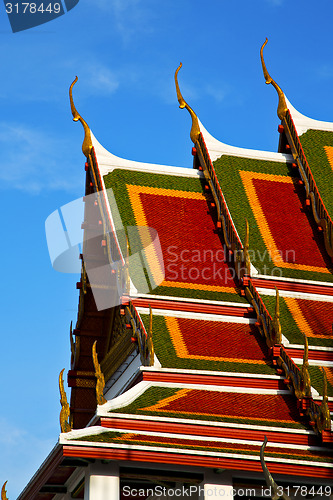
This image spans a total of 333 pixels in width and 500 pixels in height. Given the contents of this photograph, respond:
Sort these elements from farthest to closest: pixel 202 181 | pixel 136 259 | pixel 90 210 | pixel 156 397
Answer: pixel 202 181, pixel 90 210, pixel 136 259, pixel 156 397

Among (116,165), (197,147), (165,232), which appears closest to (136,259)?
(165,232)

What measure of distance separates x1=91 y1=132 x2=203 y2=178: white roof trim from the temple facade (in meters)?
0.03

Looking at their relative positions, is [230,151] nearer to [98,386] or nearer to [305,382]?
[305,382]

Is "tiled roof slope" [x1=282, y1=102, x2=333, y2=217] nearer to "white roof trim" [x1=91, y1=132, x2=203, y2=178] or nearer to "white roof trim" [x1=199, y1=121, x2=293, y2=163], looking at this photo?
"white roof trim" [x1=199, y1=121, x2=293, y2=163]

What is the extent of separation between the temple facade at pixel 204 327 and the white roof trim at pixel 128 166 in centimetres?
3

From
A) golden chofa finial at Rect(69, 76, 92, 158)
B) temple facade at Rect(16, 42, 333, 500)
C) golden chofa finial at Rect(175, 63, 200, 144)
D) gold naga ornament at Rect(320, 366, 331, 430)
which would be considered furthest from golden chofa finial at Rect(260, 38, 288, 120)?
gold naga ornament at Rect(320, 366, 331, 430)

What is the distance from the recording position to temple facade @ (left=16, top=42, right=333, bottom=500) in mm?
14297

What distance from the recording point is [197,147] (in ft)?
72.7

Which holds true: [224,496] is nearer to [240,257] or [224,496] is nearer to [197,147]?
[240,257]

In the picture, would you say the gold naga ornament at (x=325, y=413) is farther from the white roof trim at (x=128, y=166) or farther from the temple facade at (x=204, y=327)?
the white roof trim at (x=128, y=166)

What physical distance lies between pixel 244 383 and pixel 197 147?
7614 millimetres

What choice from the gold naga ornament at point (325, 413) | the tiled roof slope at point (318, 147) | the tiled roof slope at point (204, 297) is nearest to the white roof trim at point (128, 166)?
the tiled roof slope at point (204, 297)

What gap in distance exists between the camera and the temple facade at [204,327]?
14297 millimetres

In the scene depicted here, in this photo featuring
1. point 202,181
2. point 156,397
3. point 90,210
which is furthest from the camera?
point 202,181
